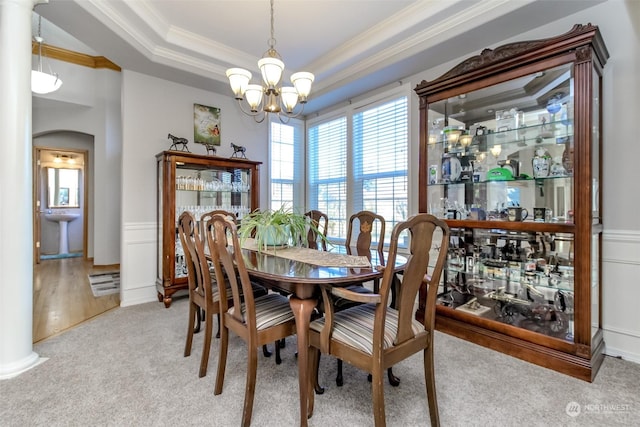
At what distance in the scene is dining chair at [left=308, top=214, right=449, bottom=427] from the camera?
140 cm

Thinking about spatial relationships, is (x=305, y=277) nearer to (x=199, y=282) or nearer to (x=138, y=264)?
(x=199, y=282)

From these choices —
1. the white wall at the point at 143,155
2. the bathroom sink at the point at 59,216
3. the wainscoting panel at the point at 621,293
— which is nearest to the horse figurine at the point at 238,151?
the white wall at the point at 143,155

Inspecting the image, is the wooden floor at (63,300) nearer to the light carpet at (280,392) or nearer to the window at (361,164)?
the light carpet at (280,392)

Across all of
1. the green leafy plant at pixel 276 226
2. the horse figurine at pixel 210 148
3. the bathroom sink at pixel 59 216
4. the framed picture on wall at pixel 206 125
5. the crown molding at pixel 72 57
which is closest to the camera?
the green leafy plant at pixel 276 226

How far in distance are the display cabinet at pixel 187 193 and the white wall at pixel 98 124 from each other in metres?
2.89

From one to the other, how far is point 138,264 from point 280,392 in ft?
8.55

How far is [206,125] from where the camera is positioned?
4.11 m

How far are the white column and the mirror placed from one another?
6.08m

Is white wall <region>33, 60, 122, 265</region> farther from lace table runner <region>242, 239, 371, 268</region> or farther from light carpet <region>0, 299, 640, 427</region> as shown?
lace table runner <region>242, 239, 371, 268</region>

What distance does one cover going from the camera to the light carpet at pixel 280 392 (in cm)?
165

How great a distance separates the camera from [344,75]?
12.5 ft

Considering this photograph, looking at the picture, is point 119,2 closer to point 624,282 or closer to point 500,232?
point 500,232

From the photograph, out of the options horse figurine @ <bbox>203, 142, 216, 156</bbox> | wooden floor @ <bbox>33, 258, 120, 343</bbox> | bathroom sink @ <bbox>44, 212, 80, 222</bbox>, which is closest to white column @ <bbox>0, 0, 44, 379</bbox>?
wooden floor @ <bbox>33, 258, 120, 343</bbox>

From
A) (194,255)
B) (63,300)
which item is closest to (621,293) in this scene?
(194,255)
